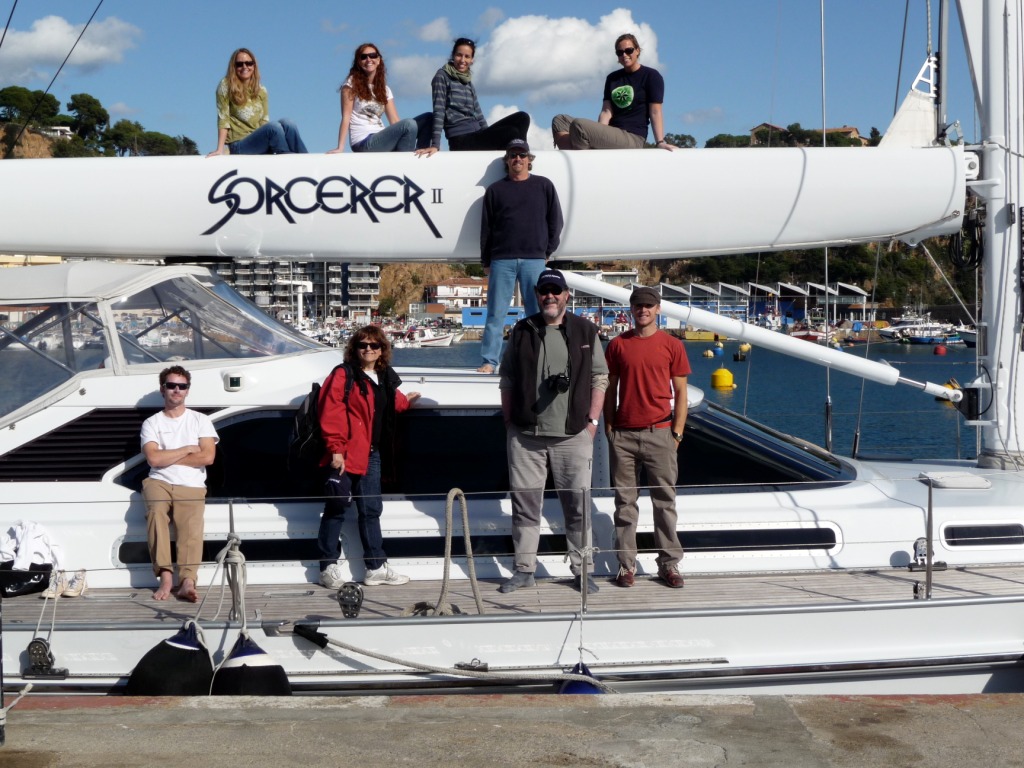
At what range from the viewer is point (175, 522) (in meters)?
5.46

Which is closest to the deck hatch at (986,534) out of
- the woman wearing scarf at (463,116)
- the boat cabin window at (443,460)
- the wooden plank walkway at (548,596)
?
the wooden plank walkway at (548,596)

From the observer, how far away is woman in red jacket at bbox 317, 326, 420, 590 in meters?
5.46

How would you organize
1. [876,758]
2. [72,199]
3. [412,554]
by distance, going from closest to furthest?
[876,758]
[412,554]
[72,199]

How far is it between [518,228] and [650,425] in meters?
1.55

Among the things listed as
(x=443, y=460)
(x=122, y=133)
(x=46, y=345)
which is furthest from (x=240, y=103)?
(x=122, y=133)

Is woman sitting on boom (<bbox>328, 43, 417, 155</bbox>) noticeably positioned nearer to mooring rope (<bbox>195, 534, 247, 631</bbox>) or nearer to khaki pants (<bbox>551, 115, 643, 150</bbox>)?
khaki pants (<bbox>551, 115, 643, 150</bbox>)

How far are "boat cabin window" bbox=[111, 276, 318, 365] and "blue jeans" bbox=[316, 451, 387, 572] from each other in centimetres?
146

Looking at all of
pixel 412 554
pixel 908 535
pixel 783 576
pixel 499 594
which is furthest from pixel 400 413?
pixel 908 535

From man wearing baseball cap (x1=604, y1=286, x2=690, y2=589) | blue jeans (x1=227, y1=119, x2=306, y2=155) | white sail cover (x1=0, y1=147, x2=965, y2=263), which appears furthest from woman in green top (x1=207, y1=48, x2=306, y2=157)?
man wearing baseball cap (x1=604, y1=286, x2=690, y2=589)

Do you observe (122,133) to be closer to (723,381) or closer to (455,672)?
(723,381)

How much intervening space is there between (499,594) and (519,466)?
0.65 meters

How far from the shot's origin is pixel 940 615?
509 cm

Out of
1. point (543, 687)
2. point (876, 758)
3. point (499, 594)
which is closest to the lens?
point (876, 758)

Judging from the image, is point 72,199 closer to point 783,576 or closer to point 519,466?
point 519,466
